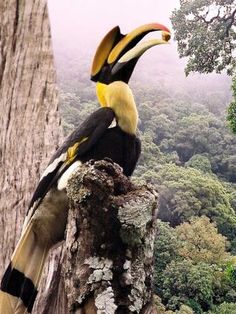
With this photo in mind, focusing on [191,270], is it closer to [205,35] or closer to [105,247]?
[205,35]

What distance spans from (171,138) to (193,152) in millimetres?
717

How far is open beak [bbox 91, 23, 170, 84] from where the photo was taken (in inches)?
50.8

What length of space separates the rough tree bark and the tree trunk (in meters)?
0.75

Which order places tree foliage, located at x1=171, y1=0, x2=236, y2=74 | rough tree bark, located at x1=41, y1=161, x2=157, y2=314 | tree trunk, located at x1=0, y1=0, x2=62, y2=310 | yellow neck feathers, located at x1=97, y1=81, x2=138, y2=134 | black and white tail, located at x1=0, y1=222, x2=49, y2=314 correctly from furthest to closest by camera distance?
tree foliage, located at x1=171, y1=0, x2=236, y2=74
tree trunk, located at x1=0, y1=0, x2=62, y2=310
yellow neck feathers, located at x1=97, y1=81, x2=138, y2=134
black and white tail, located at x1=0, y1=222, x2=49, y2=314
rough tree bark, located at x1=41, y1=161, x2=157, y2=314

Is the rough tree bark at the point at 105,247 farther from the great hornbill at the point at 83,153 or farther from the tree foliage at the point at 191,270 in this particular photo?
the tree foliage at the point at 191,270

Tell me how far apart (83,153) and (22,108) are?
2.18 feet

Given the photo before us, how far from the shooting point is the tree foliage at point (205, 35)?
494cm

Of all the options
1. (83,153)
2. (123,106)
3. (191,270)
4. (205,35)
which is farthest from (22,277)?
(191,270)

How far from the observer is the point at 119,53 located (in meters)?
1.33

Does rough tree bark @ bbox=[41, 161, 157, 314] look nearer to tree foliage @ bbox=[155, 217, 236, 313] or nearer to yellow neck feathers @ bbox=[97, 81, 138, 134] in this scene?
yellow neck feathers @ bbox=[97, 81, 138, 134]

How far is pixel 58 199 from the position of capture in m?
1.19

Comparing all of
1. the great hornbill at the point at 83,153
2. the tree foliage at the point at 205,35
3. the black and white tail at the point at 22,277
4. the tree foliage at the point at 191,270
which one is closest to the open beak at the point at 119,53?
the great hornbill at the point at 83,153

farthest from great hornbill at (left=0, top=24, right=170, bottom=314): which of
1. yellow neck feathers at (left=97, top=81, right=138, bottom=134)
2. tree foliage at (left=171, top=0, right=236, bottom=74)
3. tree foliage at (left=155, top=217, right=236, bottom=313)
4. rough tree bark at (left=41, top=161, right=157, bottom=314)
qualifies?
tree foliage at (left=155, top=217, right=236, bottom=313)

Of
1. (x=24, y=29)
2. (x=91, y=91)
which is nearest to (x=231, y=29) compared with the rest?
(x=24, y=29)
